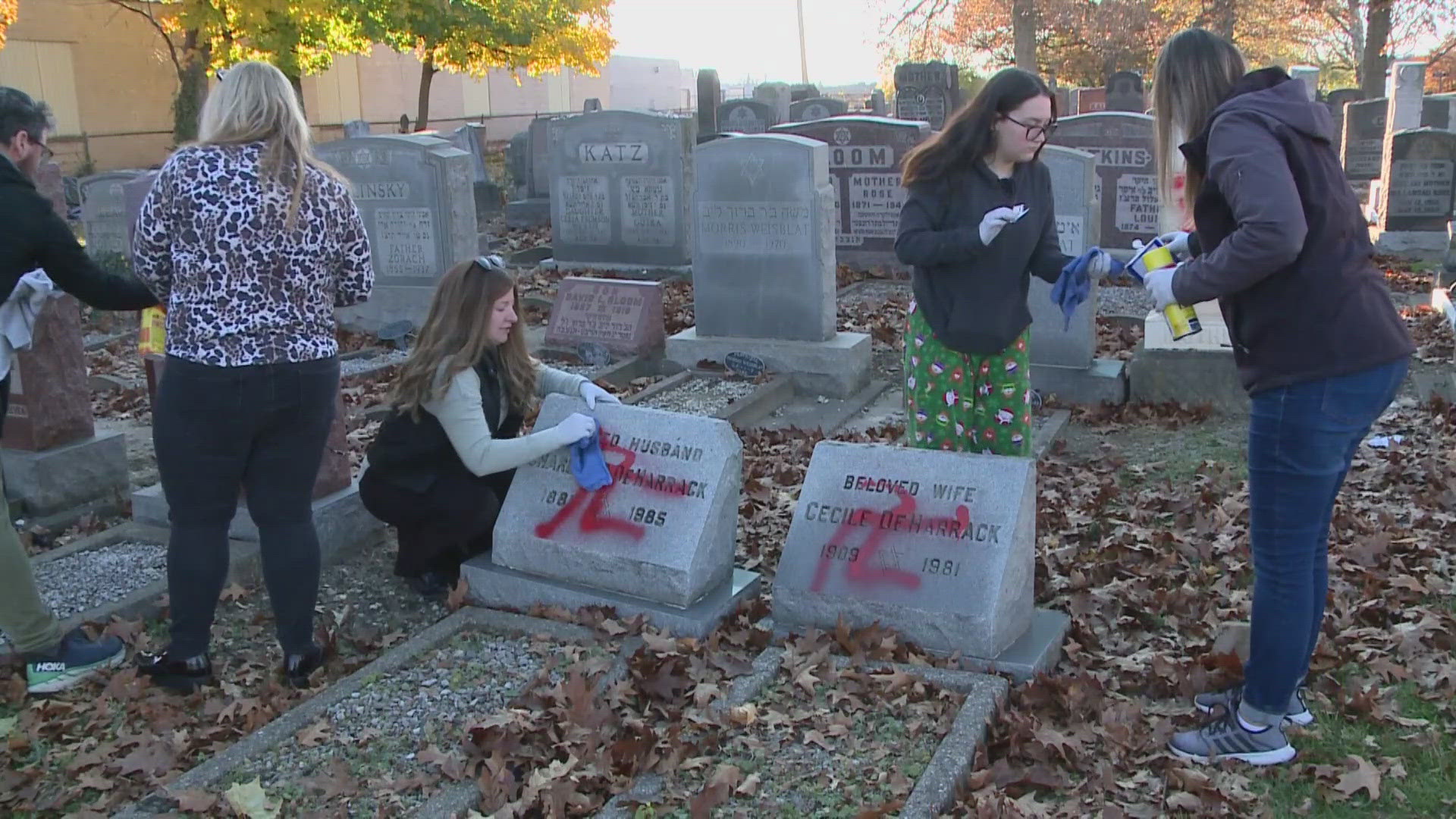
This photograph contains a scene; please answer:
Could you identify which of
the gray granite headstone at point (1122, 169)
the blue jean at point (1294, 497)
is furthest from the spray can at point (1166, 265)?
the gray granite headstone at point (1122, 169)

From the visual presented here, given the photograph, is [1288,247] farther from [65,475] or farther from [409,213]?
[409,213]

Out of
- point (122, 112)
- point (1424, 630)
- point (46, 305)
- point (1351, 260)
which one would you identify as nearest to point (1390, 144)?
point (1424, 630)

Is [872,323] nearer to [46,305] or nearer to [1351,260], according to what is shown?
[46,305]

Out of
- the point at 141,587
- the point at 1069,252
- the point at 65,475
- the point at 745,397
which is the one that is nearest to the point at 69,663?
the point at 141,587

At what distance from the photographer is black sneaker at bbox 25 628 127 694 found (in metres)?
3.78

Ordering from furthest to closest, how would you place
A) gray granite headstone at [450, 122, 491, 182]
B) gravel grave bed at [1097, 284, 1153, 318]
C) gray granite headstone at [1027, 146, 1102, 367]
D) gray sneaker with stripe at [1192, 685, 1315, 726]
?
gray granite headstone at [450, 122, 491, 182], gravel grave bed at [1097, 284, 1153, 318], gray granite headstone at [1027, 146, 1102, 367], gray sneaker with stripe at [1192, 685, 1315, 726]

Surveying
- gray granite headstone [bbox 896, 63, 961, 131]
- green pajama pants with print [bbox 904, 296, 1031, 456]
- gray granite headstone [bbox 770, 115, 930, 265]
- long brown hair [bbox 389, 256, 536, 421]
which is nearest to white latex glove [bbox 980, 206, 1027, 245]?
green pajama pants with print [bbox 904, 296, 1031, 456]

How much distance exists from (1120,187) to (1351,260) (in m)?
9.13

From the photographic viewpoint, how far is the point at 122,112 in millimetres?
31625

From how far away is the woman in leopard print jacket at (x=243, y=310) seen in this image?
3314 mm

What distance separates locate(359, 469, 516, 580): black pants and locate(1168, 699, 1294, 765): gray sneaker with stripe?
7.67ft

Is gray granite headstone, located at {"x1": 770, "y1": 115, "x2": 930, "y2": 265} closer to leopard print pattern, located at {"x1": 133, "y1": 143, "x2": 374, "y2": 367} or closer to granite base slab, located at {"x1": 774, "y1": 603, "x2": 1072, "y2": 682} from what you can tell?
granite base slab, located at {"x1": 774, "y1": 603, "x2": 1072, "y2": 682}

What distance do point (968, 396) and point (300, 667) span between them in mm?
2250

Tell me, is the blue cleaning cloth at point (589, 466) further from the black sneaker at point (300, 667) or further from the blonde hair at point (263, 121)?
the blonde hair at point (263, 121)
